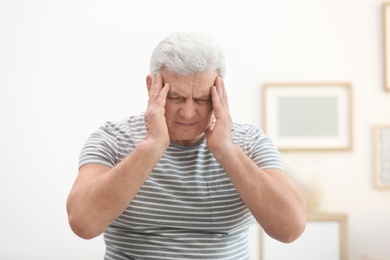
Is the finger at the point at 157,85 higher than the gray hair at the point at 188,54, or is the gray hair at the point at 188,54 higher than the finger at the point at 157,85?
the gray hair at the point at 188,54

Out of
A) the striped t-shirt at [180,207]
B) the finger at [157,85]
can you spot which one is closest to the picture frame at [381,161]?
the striped t-shirt at [180,207]

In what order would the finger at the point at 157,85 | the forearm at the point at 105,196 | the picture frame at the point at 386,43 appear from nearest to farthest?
the forearm at the point at 105,196
the finger at the point at 157,85
the picture frame at the point at 386,43

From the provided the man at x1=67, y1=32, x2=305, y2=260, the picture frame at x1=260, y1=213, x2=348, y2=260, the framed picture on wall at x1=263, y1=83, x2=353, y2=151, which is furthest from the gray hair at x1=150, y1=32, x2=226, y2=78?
the picture frame at x1=260, y1=213, x2=348, y2=260

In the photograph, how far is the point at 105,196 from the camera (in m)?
1.49

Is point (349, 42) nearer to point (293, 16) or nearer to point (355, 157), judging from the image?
point (293, 16)

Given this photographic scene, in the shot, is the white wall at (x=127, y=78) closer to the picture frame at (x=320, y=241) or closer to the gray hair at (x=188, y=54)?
the picture frame at (x=320, y=241)

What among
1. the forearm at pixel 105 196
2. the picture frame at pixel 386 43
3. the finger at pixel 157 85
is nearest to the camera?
the forearm at pixel 105 196

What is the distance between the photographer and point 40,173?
9.87ft

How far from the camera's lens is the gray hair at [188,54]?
1533mm

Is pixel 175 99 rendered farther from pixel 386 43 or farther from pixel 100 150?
pixel 386 43

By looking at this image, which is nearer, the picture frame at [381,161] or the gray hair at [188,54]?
the gray hair at [188,54]

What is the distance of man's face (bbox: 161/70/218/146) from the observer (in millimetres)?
1561

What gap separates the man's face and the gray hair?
2 centimetres

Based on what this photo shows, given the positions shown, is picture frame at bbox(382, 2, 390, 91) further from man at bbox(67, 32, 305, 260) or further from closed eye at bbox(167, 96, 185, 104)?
closed eye at bbox(167, 96, 185, 104)
